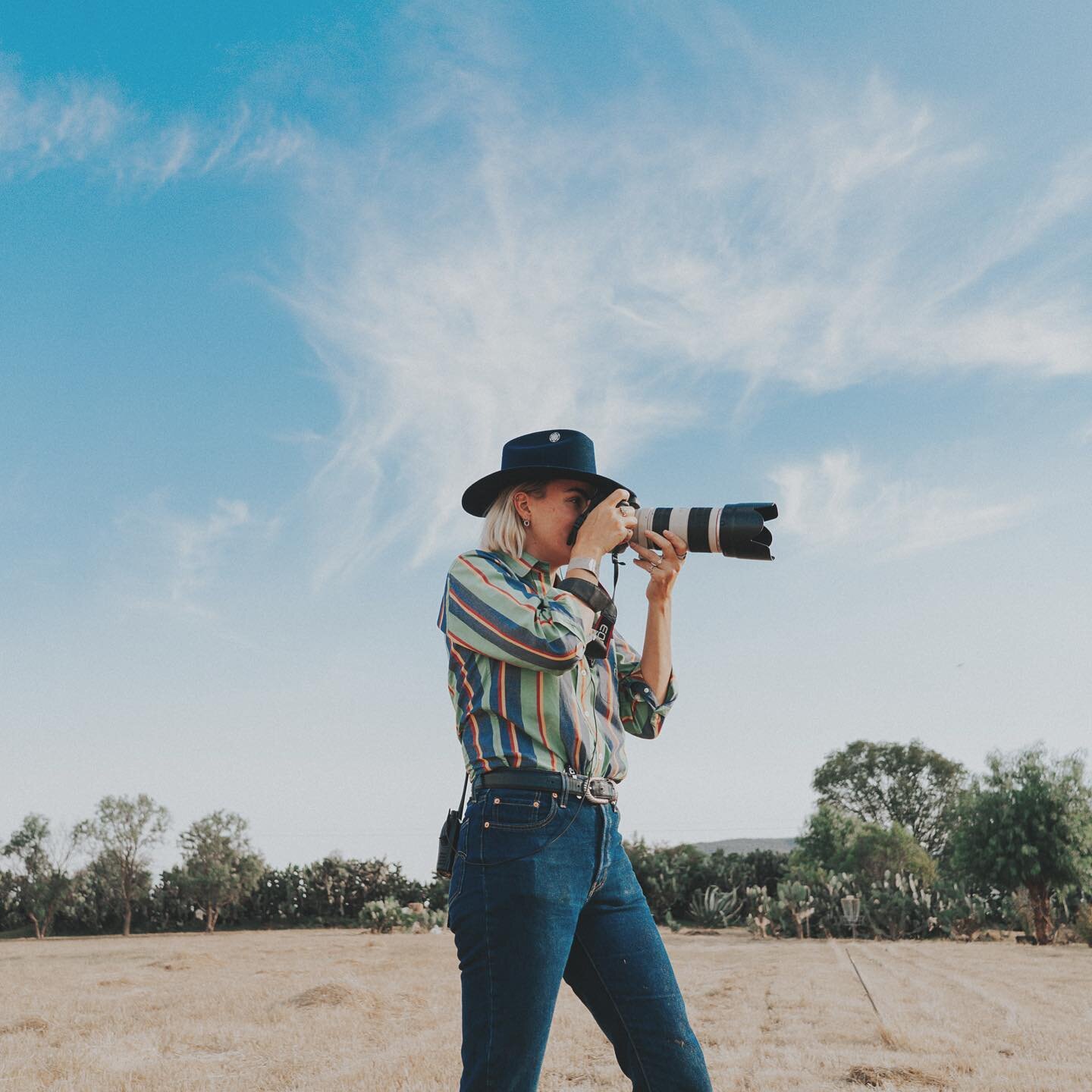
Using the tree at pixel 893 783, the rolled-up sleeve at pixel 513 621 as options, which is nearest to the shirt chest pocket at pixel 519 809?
the rolled-up sleeve at pixel 513 621

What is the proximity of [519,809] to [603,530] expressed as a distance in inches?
28.8

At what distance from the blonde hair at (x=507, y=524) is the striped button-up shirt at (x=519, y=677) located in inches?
5.4

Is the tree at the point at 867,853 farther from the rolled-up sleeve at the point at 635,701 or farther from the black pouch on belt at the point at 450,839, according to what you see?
the black pouch on belt at the point at 450,839

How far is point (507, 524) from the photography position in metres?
2.41

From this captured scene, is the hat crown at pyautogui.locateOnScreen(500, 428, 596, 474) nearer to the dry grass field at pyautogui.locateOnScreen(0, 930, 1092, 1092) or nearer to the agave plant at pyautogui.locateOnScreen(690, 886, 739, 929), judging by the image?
the dry grass field at pyautogui.locateOnScreen(0, 930, 1092, 1092)

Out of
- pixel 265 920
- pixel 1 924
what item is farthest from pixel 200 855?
pixel 1 924

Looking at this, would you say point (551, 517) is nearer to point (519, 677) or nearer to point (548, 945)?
point (519, 677)

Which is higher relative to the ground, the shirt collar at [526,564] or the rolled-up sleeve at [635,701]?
the shirt collar at [526,564]

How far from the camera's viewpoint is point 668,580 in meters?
2.64

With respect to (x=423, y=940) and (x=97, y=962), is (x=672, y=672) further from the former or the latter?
(x=423, y=940)

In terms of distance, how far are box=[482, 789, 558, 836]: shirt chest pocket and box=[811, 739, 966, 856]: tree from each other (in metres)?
44.0

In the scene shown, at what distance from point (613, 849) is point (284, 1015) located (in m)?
4.74

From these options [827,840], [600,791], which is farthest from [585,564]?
[827,840]

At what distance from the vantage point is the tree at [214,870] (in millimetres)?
24078
